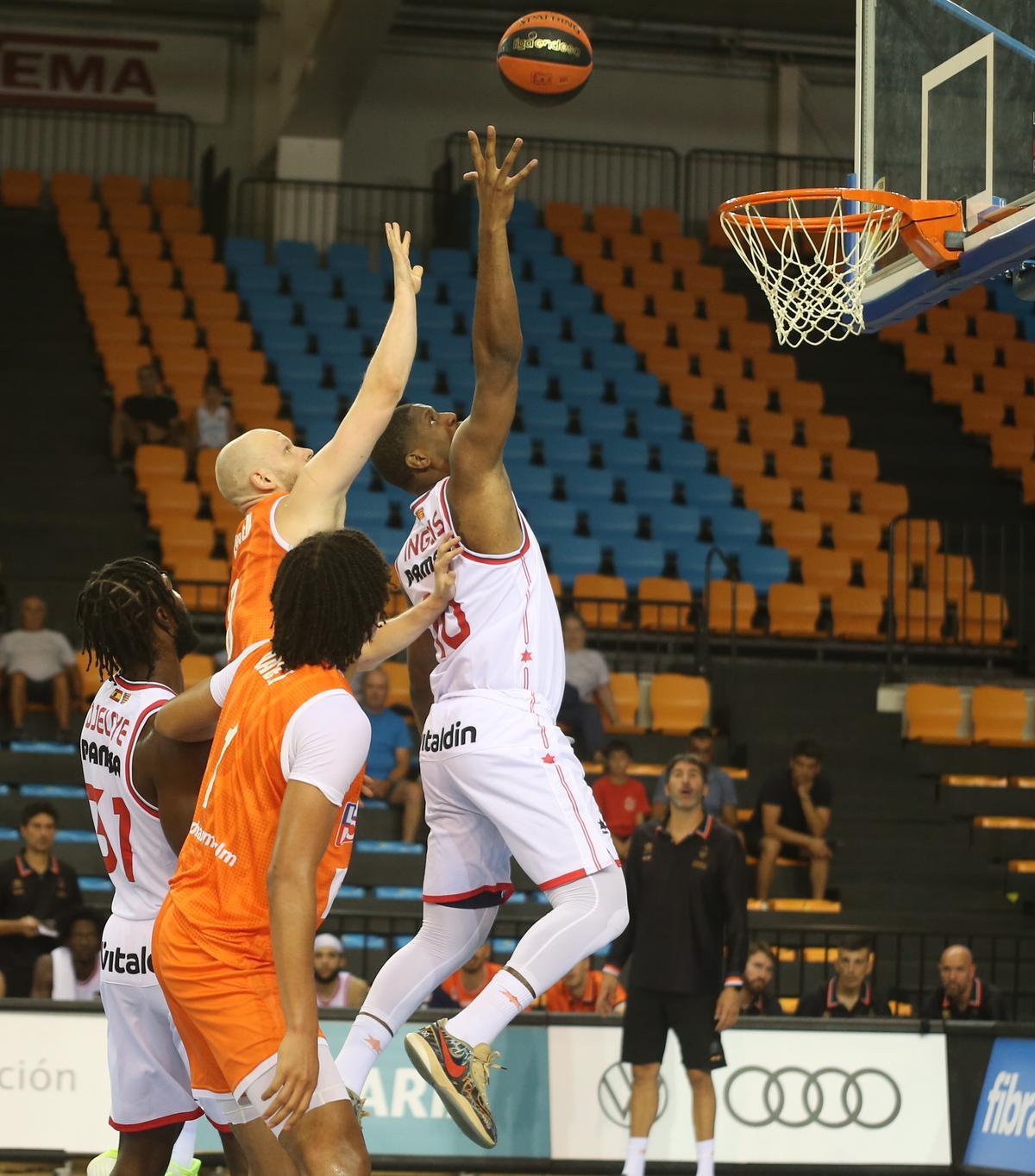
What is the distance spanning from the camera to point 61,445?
17.6m

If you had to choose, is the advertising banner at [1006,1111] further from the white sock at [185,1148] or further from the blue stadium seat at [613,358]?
the blue stadium seat at [613,358]

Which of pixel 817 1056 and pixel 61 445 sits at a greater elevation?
pixel 61 445

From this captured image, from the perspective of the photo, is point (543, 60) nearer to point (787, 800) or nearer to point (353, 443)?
point (353, 443)

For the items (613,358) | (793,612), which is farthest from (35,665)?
(613,358)

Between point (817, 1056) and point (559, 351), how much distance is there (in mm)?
11197

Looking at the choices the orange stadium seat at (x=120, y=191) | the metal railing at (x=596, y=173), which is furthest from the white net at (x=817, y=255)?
the metal railing at (x=596, y=173)

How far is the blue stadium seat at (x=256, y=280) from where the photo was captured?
64.7 feet

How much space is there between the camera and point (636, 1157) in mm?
9031

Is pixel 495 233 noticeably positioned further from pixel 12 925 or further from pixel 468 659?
pixel 12 925

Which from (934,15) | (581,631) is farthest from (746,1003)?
(934,15)

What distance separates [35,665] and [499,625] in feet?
29.6

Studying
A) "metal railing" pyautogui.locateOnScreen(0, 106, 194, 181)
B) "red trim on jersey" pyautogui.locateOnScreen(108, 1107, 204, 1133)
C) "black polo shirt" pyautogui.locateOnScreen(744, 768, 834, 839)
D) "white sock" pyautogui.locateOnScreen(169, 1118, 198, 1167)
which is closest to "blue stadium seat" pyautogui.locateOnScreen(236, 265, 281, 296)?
"metal railing" pyautogui.locateOnScreen(0, 106, 194, 181)

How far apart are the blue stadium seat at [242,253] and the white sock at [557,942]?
52.3 feet

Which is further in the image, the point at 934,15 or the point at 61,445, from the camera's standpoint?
the point at 61,445
